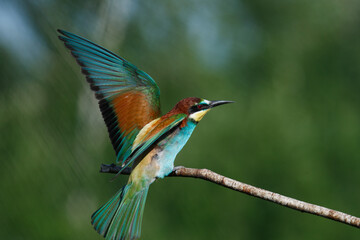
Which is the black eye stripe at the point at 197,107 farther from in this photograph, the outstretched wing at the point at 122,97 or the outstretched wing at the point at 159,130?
the outstretched wing at the point at 122,97

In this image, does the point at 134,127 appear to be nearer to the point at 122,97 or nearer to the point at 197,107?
the point at 122,97

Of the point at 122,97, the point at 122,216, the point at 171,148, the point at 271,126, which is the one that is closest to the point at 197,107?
the point at 171,148

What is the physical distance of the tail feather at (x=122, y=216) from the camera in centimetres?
136

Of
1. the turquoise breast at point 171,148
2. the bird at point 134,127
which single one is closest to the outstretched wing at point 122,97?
the bird at point 134,127

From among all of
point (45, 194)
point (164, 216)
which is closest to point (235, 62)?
point (164, 216)

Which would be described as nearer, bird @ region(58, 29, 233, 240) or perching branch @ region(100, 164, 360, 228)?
perching branch @ region(100, 164, 360, 228)

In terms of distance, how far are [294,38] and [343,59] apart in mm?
683

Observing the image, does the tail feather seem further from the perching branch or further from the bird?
the perching branch

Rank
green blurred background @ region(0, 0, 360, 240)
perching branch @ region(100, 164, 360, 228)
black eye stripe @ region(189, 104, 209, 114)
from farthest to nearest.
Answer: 1. green blurred background @ region(0, 0, 360, 240)
2. black eye stripe @ region(189, 104, 209, 114)
3. perching branch @ region(100, 164, 360, 228)

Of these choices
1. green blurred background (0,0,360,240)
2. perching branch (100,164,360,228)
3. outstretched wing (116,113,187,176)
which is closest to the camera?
perching branch (100,164,360,228)

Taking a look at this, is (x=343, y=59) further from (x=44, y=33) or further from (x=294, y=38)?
(x=44, y=33)

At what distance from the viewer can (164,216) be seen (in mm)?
4141

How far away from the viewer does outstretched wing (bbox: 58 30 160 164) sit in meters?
1.41

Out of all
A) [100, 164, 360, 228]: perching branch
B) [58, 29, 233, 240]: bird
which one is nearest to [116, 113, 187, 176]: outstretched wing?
[58, 29, 233, 240]: bird
